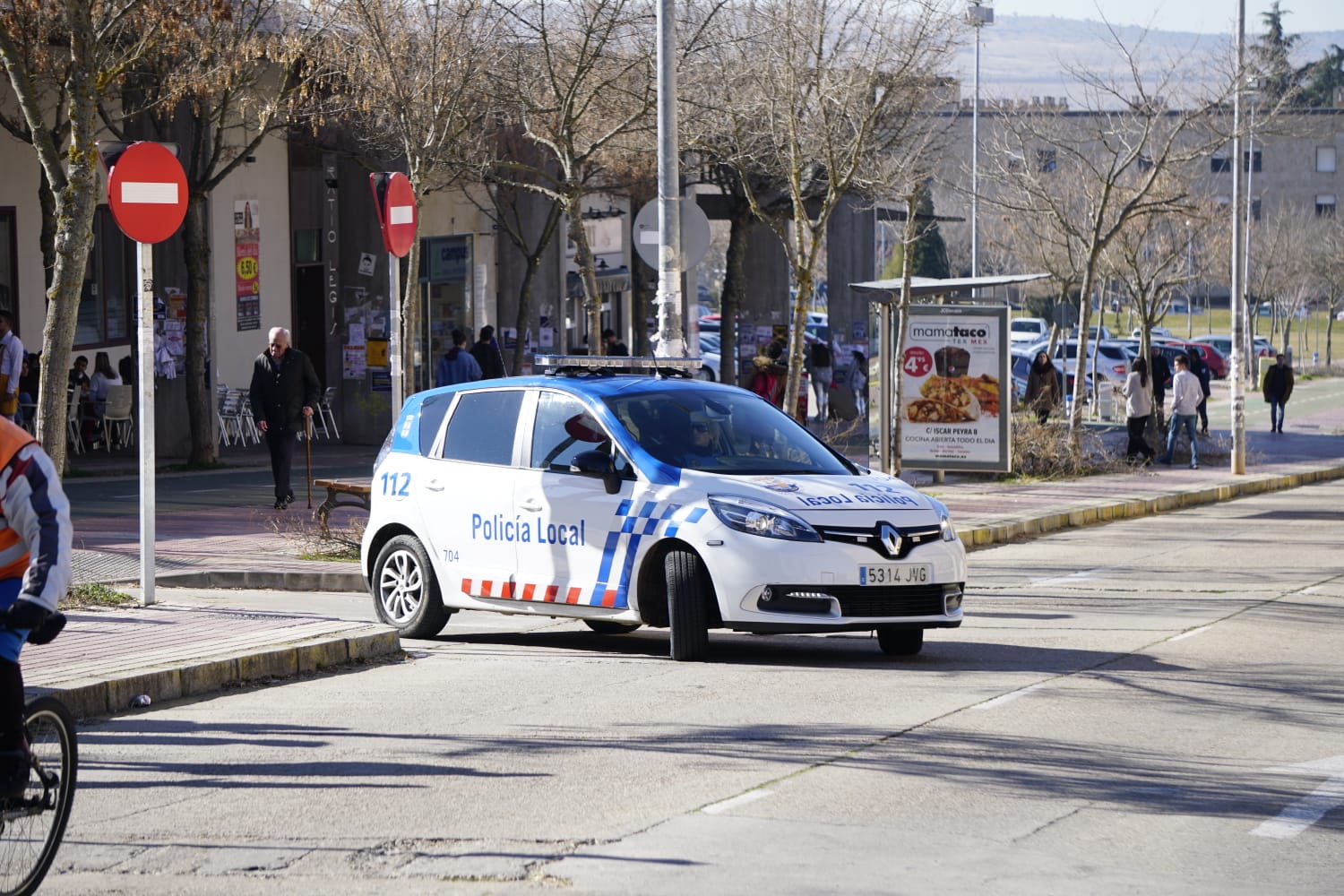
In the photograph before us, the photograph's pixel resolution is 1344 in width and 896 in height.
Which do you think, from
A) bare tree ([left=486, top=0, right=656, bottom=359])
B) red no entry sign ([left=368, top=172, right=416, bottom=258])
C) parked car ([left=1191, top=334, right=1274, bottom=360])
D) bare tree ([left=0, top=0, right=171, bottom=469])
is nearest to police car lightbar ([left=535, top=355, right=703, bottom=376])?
red no entry sign ([left=368, top=172, right=416, bottom=258])

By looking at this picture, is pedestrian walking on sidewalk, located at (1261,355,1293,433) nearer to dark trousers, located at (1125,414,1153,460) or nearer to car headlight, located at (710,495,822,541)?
dark trousers, located at (1125,414,1153,460)

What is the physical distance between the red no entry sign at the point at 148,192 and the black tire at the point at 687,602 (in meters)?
4.07

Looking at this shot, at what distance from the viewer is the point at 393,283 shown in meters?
14.5

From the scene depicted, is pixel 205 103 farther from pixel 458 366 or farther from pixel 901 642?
pixel 901 642

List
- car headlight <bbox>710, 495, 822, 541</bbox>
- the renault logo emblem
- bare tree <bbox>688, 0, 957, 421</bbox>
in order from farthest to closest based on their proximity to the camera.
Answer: bare tree <bbox>688, 0, 957, 421</bbox>, the renault logo emblem, car headlight <bbox>710, 495, 822, 541</bbox>

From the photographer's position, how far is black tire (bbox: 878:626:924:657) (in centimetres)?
1075

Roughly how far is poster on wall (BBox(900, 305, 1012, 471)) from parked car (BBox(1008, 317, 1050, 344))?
36.7m

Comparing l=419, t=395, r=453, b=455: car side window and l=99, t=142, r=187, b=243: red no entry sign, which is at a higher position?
l=99, t=142, r=187, b=243: red no entry sign

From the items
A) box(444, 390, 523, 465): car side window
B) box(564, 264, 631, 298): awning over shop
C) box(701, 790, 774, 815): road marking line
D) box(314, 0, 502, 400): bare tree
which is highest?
box(314, 0, 502, 400): bare tree

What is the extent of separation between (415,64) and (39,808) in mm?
18103

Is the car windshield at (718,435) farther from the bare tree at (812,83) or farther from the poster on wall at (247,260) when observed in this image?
the poster on wall at (247,260)

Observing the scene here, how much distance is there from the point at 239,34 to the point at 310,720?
54.2ft

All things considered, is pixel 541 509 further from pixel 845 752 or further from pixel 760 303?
pixel 760 303

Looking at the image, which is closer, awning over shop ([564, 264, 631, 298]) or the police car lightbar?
the police car lightbar
